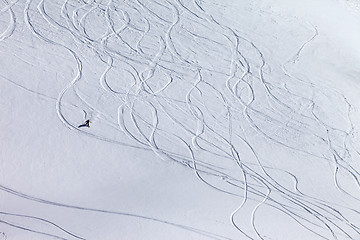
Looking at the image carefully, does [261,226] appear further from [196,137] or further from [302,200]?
[196,137]

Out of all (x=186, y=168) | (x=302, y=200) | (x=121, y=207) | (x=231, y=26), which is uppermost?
(x=231, y=26)

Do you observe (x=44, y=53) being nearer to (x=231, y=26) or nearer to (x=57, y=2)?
(x=57, y=2)

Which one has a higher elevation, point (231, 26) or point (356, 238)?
point (231, 26)

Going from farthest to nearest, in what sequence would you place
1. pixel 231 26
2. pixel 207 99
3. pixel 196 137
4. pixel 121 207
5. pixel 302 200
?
pixel 231 26
pixel 207 99
pixel 196 137
pixel 302 200
pixel 121 207

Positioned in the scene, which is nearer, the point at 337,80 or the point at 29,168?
the point at 29,168

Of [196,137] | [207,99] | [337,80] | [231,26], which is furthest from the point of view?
[231,26]

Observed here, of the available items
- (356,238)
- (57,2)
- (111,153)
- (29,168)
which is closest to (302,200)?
(356,238)
